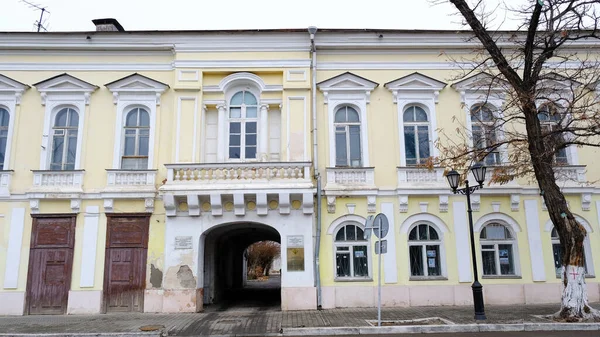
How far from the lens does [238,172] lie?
1416 cm

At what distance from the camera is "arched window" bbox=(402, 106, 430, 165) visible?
15.2 m

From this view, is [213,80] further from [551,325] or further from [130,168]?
[551,325]

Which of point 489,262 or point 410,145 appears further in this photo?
point 410,145

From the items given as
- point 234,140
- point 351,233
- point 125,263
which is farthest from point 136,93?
point 351,233

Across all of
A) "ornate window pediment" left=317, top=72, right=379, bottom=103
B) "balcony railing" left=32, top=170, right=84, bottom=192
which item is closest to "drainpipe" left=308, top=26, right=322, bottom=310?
"ornate window pediment" left=317, top=72, right=379, bottom=103

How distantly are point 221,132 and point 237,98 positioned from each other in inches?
52.8

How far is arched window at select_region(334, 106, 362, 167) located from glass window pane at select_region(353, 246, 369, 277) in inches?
106

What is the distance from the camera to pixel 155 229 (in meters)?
14.4

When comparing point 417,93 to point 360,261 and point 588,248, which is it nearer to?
point 360,261

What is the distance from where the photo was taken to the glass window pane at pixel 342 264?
1440 centimetres

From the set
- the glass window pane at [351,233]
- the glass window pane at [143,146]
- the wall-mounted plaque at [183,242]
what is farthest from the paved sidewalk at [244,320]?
the glass window pane at [143,146]

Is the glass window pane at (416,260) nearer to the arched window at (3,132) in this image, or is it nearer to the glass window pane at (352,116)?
the glass window pane at (352,116)

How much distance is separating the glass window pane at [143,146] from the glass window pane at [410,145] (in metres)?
8.37

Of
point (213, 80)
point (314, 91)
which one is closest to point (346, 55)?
point (314, 91)
